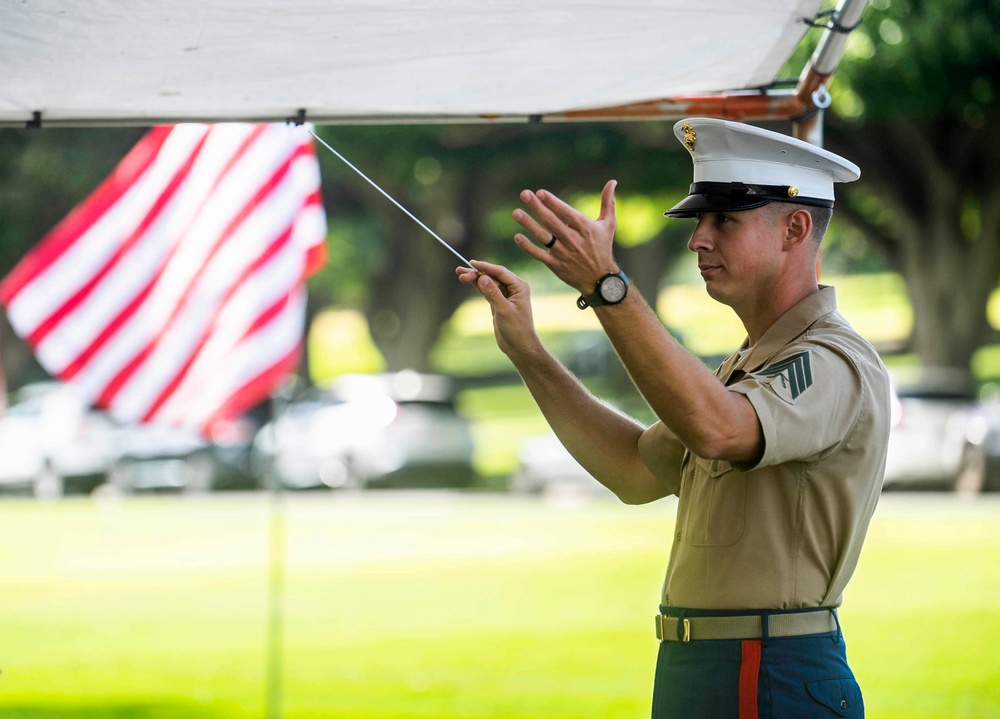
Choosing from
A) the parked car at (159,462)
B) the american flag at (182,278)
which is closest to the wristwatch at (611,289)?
the american flag at (182,278)

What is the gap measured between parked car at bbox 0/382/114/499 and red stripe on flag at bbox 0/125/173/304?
16.3 m

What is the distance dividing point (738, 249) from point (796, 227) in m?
0.13

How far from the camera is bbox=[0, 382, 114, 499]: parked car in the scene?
22.0m

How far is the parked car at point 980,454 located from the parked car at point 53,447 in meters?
14.0

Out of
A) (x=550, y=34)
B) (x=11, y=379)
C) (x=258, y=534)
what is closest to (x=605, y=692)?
(x=550, y=34)

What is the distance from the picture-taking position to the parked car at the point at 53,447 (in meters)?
22.0

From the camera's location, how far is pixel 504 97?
3.48 metres

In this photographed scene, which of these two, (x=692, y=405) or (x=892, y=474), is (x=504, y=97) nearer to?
(x=692, y=405)

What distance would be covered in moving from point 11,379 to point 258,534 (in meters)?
18.8

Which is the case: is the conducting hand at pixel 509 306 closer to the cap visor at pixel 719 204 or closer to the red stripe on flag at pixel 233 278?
the cap visor at pixel 719 204

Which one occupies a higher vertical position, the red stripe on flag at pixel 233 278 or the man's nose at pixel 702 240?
the red stripe on flag at pixel 233 278

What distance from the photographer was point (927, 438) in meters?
18.7

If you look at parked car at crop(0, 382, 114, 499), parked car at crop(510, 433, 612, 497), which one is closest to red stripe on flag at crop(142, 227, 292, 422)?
parked car at crop(510, 433, 612, 497)

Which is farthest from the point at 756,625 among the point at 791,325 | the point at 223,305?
the point at 223,305
